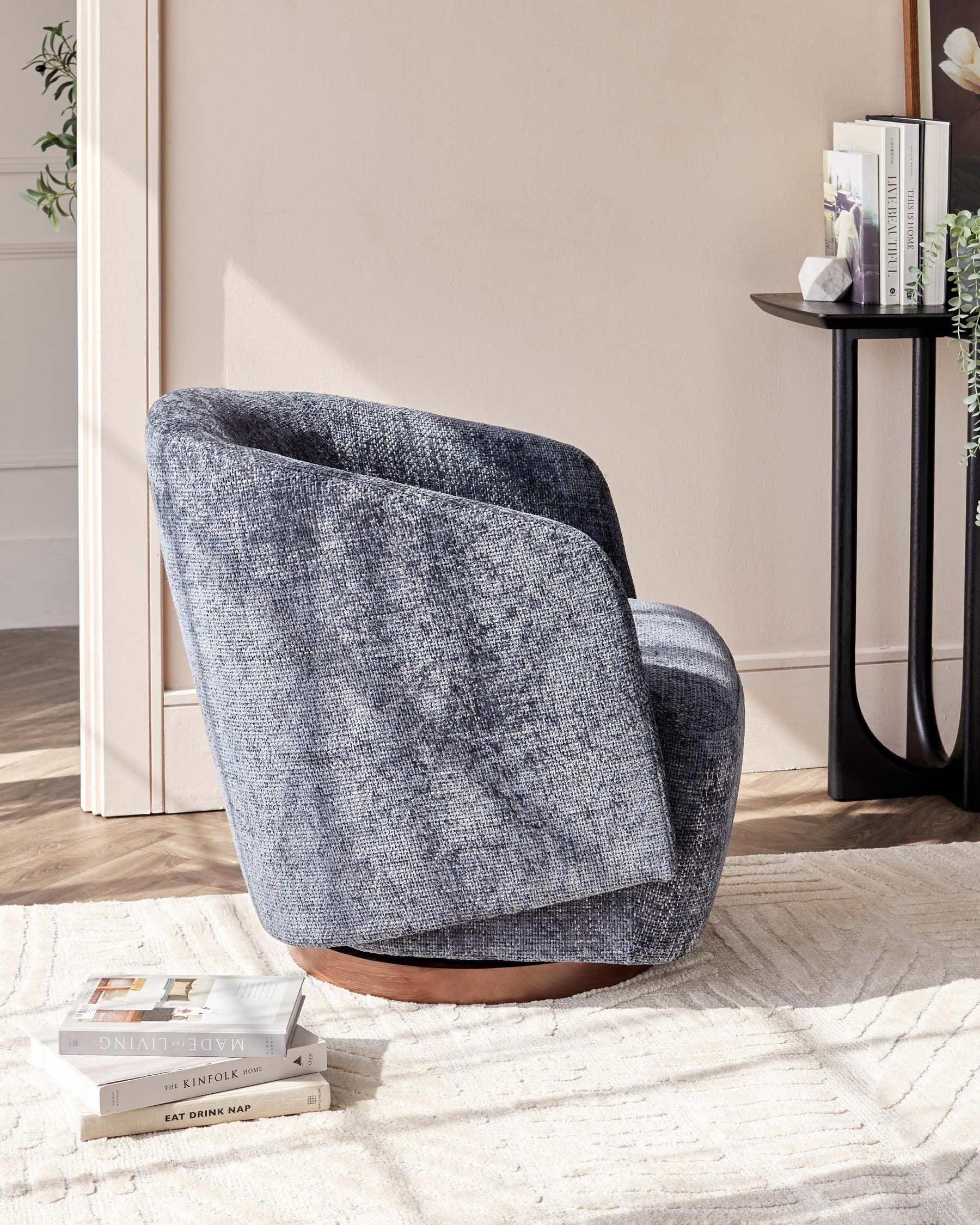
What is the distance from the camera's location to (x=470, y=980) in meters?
1.98

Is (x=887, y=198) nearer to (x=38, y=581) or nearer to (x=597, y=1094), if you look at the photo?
(x=597, y=1094)

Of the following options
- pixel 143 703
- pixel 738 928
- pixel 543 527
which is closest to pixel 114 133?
pixel 143 703

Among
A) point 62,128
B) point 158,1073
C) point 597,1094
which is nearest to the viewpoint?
point 158,1073

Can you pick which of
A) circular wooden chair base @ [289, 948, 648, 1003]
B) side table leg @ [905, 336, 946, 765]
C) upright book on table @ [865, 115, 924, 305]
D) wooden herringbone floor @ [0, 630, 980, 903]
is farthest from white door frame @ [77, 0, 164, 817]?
side table leg @ [905, 336, 946, 765]

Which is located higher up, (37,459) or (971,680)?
(37,459)

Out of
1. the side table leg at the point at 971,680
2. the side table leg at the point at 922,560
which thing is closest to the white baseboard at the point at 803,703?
the side table leg at the point at 922,560

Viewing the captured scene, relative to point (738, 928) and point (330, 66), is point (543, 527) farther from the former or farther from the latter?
point (330, 66)

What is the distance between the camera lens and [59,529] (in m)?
4.47

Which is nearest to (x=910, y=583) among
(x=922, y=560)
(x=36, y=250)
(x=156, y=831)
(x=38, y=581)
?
(x=922, y=560)

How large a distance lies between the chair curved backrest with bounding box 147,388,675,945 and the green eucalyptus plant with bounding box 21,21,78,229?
6.03 feet

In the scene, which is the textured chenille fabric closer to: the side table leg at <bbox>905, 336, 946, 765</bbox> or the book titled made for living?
the book titled made for living

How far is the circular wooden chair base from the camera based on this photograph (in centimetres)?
198

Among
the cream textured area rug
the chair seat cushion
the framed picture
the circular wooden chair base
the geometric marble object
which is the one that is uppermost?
the framed picture

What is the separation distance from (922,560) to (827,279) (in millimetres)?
606
